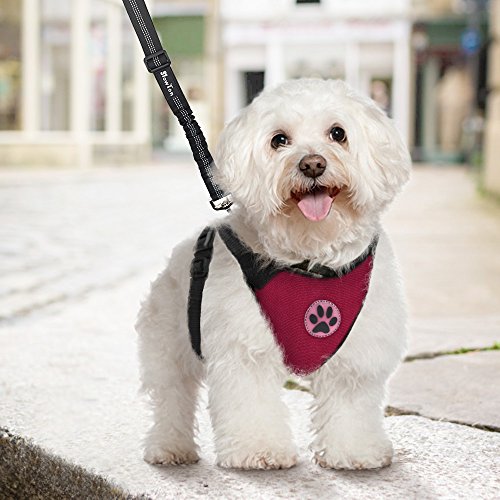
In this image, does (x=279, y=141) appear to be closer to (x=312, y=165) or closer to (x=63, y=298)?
(x=312, y=165)

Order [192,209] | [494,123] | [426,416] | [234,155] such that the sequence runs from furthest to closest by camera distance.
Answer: [494,123], [192,209], [426,416], [234,155]

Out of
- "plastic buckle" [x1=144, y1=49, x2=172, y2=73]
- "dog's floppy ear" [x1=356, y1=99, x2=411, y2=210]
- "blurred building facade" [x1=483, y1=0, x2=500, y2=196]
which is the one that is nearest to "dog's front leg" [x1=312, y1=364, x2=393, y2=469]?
"dog's floppy ear" [x1=356, y1=99, x2=411, y2=210]

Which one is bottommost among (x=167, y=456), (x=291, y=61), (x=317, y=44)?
(x=167, y=456)

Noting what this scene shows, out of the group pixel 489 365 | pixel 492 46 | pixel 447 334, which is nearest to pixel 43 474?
pixel 489 365

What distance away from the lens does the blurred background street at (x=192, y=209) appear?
3586 mm

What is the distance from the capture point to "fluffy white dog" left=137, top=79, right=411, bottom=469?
3.11 meters

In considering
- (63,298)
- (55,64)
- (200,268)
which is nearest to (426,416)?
(200,268)

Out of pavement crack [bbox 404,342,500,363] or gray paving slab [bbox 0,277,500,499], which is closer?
gray paving slab [bbox 0,277,500,499]

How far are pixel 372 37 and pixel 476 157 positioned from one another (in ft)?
27.9

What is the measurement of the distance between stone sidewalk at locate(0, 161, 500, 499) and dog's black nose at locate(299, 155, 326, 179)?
2.88 ft

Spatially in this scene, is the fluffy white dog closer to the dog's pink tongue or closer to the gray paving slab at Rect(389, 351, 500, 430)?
the dog's pink tongue

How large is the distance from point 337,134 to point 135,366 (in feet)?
6.52

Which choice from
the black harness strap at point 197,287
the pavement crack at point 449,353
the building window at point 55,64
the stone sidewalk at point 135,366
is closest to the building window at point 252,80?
the building window at point 55,64

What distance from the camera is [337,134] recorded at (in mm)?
3162
